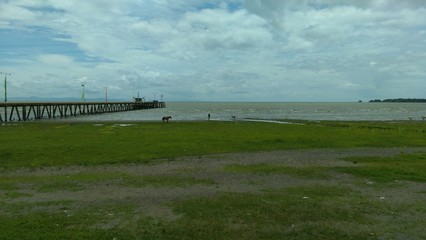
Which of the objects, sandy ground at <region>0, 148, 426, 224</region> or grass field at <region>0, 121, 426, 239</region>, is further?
sandy ground at <region>0, 148, 426, 224</region>

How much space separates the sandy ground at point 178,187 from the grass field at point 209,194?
0.10ft

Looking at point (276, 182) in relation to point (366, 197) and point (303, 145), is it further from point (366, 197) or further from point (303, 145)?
point (303, 145)

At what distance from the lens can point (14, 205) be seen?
997 centimetres

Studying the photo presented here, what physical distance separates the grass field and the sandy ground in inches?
1.2

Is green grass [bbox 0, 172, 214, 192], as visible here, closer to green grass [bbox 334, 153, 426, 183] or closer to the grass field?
the grass field

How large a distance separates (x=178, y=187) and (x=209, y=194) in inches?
53.9

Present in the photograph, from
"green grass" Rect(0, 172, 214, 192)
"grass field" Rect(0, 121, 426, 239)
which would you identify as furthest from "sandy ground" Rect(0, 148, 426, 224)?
"green grass" Rect(0, 172, 214, 192)

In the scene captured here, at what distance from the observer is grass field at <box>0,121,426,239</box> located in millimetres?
8102

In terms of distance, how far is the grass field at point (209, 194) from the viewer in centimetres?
810

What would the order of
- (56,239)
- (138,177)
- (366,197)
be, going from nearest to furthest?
(56,239), (366,197), (138,177)

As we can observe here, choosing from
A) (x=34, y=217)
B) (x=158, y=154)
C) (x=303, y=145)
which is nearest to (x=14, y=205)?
(x=34, y=217)

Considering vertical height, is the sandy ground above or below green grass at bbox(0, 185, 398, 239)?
below

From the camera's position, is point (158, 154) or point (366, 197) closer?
point (366, 197)

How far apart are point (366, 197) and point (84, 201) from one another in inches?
303
